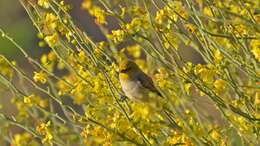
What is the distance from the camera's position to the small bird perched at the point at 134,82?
3635mm

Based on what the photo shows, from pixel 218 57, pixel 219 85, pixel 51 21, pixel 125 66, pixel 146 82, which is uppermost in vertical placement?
pixel 51 21

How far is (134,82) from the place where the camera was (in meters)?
3.74

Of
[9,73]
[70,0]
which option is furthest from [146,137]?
[70,0]

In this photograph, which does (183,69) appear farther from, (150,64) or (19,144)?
(19,144)

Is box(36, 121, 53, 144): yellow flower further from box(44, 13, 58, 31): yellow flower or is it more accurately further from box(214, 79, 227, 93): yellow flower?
box(214, 79, 227, 93): yellow flower

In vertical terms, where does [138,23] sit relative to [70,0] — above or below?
below

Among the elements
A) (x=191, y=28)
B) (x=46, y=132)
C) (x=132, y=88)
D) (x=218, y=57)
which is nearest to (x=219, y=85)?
(x=218, y=57)

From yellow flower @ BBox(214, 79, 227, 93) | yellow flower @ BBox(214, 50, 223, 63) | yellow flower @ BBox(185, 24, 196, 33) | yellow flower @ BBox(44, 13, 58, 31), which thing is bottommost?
yellow flower @ BBox(214, 79, 227, 93)

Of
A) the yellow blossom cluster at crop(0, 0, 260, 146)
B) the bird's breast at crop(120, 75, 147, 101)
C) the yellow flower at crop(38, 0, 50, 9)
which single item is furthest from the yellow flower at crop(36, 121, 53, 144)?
the yellow flower at crop(38, 0, 50, 9)

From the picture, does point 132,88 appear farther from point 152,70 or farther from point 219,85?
point 219,85

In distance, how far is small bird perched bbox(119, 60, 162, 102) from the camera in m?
3.63

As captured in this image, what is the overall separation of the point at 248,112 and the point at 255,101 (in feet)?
0.38

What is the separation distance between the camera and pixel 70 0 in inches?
613

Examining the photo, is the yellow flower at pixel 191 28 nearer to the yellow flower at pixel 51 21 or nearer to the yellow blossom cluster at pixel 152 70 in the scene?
the yellow blossom cluster at pixel 152 70
